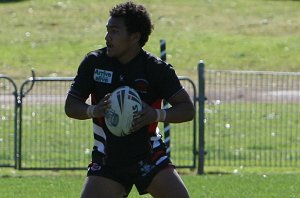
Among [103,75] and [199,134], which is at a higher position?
[103,75]

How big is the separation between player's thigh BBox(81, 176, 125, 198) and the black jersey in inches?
6.3

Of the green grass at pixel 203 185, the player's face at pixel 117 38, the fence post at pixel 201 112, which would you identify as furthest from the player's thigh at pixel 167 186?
the fence post at pixel 201 112

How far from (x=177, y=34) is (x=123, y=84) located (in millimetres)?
25155

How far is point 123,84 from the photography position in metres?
8.40

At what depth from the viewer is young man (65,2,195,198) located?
8.31m

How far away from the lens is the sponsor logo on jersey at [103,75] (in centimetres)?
839

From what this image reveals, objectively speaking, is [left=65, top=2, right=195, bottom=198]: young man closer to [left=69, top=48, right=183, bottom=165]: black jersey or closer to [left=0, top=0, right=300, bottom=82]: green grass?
[left=69, top=48, right=183, bottom=165]: black jersey

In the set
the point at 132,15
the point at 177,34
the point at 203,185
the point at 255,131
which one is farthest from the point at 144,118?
the point at 177,34

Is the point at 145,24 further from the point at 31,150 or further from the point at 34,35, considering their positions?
the point at 34,35

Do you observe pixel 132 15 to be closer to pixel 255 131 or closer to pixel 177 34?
pixel 255 131

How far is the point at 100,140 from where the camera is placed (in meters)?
8.44

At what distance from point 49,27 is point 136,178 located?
26203mm

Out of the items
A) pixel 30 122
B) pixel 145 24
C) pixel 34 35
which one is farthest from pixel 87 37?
pixel 145 24

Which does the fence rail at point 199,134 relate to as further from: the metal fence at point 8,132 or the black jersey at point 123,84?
the black jersey at point 123,84
